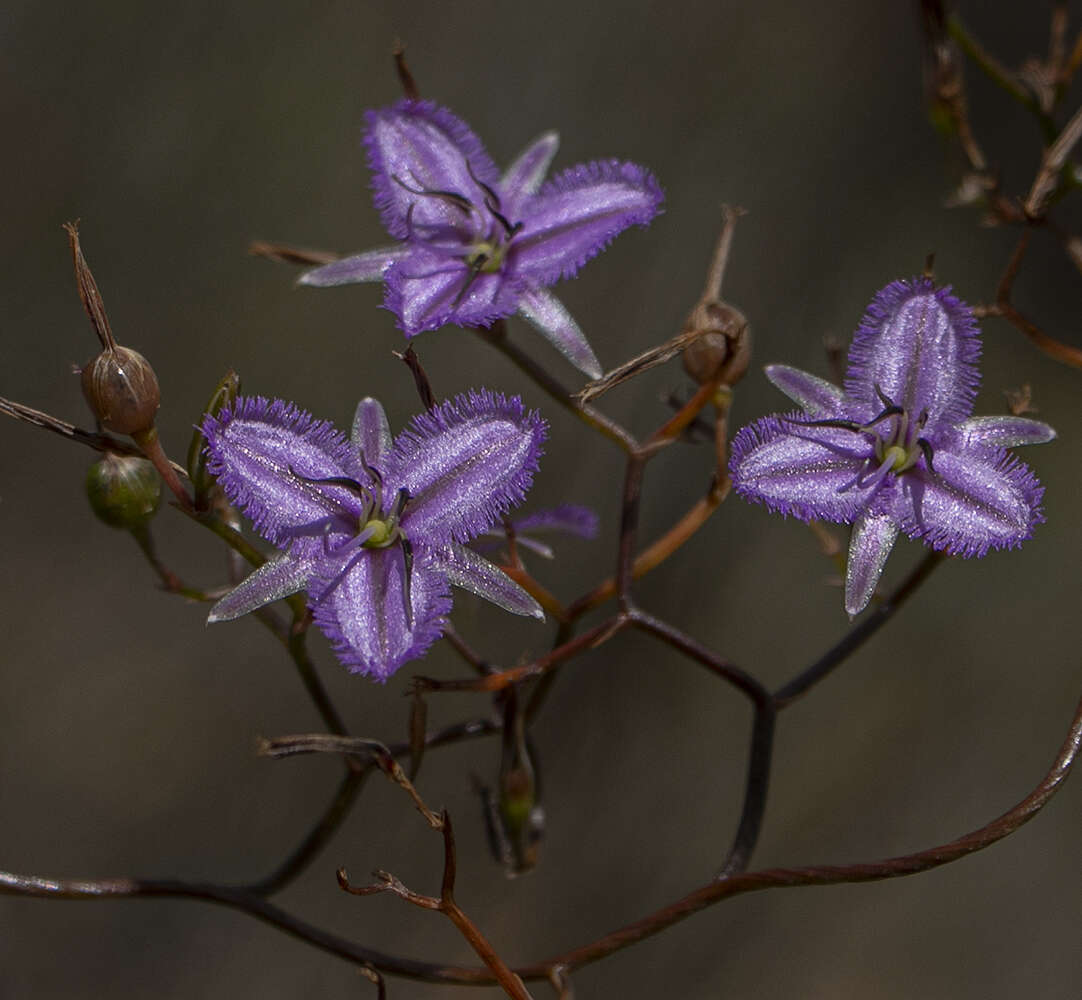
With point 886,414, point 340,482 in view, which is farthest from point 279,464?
point 886,414

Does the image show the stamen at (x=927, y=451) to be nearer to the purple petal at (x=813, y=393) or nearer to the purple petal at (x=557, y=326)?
the purple petal at (x=813, y=393)

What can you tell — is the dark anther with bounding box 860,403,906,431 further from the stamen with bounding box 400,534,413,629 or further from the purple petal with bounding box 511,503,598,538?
the stamen with bounding box 400,534,413,629

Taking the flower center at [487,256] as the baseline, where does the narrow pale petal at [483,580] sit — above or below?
below

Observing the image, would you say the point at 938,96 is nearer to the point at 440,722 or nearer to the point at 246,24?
the point at 440,722

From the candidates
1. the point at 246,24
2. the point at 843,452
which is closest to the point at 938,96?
the point at 843,452

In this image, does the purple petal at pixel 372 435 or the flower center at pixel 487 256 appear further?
the flower center at pixel 487 256

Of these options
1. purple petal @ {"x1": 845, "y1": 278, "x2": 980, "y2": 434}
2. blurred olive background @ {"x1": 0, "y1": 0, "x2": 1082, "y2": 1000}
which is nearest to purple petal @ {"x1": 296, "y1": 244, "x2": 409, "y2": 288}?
purple petal @ {"x1": 845, "y1": 278, "x2": 980, "y2": 434}

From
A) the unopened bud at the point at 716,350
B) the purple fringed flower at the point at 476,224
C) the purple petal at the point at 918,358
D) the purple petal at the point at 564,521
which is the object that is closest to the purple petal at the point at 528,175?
the purple fringed flower at the point at 476,224
